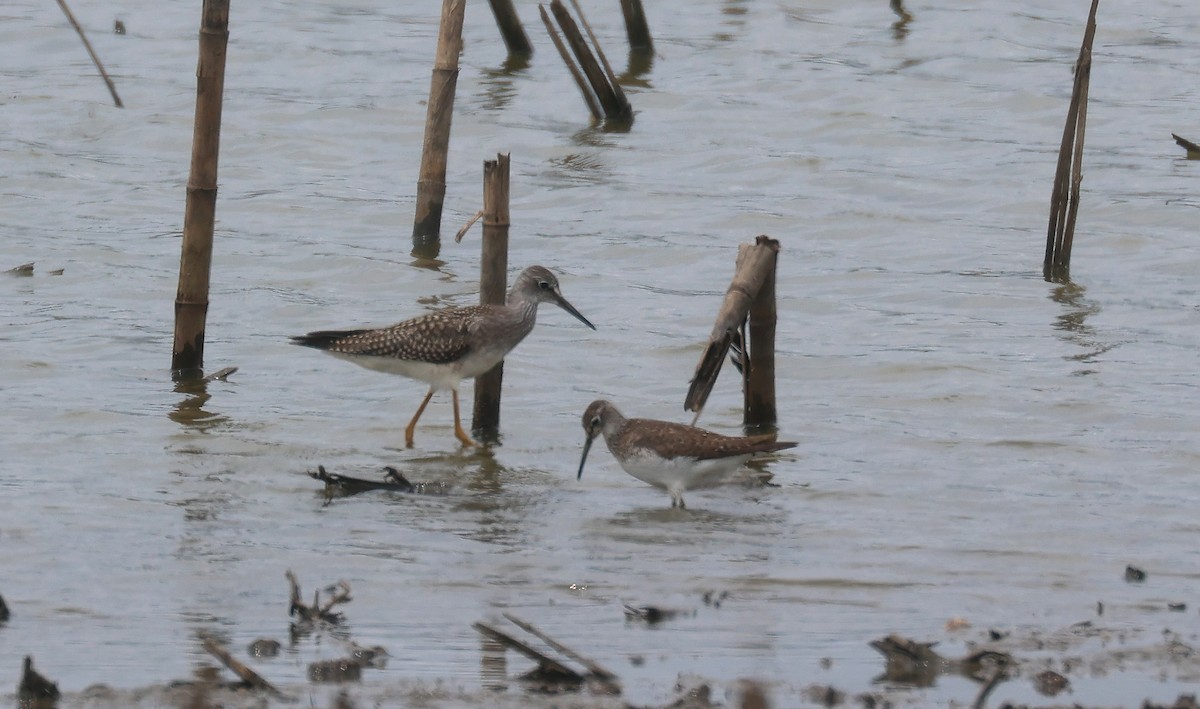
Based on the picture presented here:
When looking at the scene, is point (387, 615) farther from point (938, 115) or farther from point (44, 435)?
point (938, 115)

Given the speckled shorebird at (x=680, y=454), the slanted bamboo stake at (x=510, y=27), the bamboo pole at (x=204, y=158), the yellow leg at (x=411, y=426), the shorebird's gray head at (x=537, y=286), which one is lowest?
the yellow leg at (x=411, y=426)

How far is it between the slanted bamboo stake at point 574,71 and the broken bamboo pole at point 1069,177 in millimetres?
5519

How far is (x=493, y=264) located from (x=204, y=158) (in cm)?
180

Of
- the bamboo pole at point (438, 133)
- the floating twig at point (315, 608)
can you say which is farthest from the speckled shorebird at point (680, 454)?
the bamboo pole at point (438, 133)

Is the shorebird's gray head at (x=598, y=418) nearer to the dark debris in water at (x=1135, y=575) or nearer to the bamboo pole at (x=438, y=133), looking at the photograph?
the dark debris in water at (x=1135, y=575)

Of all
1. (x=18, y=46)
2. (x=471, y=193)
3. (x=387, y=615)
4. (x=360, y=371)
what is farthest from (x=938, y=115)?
(x=387, y=615)

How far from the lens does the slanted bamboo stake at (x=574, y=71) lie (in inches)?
667

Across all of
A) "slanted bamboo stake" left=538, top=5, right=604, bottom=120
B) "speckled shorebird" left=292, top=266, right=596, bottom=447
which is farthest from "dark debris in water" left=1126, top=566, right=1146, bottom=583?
"slanted bamboo stake" left=538, top=5, right=604, bottom=120

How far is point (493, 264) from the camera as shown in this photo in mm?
9984

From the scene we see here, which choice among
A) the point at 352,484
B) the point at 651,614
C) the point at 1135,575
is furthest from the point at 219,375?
the point at 1135,575

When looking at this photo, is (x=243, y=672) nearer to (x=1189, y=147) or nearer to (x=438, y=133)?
(x=438, y=133)

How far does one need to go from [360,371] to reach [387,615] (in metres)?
5.54

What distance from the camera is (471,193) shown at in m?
17.7

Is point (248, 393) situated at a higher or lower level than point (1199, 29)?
lower
